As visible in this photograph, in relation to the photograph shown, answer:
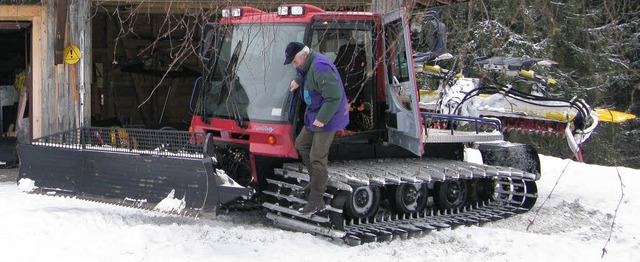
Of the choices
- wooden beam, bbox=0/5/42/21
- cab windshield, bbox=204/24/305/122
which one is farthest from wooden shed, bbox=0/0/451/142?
cab windshield, bbox=204/24/305/122

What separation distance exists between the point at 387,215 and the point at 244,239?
71.4 inches

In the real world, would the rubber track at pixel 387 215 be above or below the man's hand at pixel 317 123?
below

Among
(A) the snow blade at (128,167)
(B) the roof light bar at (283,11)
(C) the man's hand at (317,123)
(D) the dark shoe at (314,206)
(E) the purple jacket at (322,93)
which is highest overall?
(B) the roof light bar at (283,11)

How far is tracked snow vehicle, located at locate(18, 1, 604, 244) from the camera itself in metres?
6.97

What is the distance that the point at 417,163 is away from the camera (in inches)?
333

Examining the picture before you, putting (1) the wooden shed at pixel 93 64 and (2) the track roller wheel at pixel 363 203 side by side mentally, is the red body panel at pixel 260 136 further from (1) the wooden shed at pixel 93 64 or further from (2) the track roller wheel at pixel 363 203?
(1) the wooden shed at pixel 93 64

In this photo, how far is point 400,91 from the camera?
7676 mm

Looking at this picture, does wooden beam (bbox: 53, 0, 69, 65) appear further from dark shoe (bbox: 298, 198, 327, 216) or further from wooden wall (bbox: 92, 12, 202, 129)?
dark shoe (bbox: 298, 198, 327, 216)

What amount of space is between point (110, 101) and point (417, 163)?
873 centimetres

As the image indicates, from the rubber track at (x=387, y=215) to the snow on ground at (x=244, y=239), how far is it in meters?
0.13

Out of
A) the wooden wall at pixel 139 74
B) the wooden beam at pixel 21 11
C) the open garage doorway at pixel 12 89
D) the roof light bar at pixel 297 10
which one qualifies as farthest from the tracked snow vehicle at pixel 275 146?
the wooden wall at pixel 139 74

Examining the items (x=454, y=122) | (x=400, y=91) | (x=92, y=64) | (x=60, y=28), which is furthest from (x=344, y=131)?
(x=92, y=64)

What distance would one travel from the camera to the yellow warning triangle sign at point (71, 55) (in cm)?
1034

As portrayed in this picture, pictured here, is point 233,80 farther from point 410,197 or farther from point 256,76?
point 410,197
